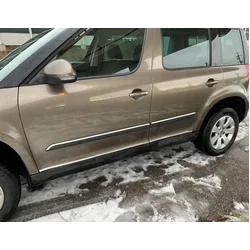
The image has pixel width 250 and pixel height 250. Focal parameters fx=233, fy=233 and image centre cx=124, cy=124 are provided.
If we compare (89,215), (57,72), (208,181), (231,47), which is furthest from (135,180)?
(231,47)

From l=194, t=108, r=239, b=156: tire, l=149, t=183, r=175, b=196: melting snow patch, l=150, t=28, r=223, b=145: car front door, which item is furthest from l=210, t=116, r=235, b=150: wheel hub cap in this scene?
l=149, t=183, r=175, b=196: melting snow patch

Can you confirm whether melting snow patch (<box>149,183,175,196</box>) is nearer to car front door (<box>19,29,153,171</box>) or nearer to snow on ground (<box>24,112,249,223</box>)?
snow on ground (<box>24,112,249,223</box>)

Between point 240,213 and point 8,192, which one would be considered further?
point 240,213

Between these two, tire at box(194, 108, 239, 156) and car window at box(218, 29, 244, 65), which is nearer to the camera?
car window at box(218, 29, 244, 65)

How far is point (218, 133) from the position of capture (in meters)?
3.09

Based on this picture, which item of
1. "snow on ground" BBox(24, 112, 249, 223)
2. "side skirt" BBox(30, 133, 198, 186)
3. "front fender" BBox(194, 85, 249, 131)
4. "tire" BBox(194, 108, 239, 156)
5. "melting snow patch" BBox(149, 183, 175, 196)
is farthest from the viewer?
"tire" BBox(194, 108, 239, 156)

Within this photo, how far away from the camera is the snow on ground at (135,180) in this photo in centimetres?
212

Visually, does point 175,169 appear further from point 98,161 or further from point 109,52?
point 109,52

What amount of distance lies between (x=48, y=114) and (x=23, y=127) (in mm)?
205

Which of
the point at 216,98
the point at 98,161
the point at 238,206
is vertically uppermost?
the point at 216,98

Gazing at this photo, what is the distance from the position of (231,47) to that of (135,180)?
1.99 m

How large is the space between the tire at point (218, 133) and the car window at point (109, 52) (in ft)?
4.50

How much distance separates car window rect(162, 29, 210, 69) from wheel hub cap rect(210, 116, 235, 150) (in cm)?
83

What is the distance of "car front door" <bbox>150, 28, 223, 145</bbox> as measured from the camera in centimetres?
231
